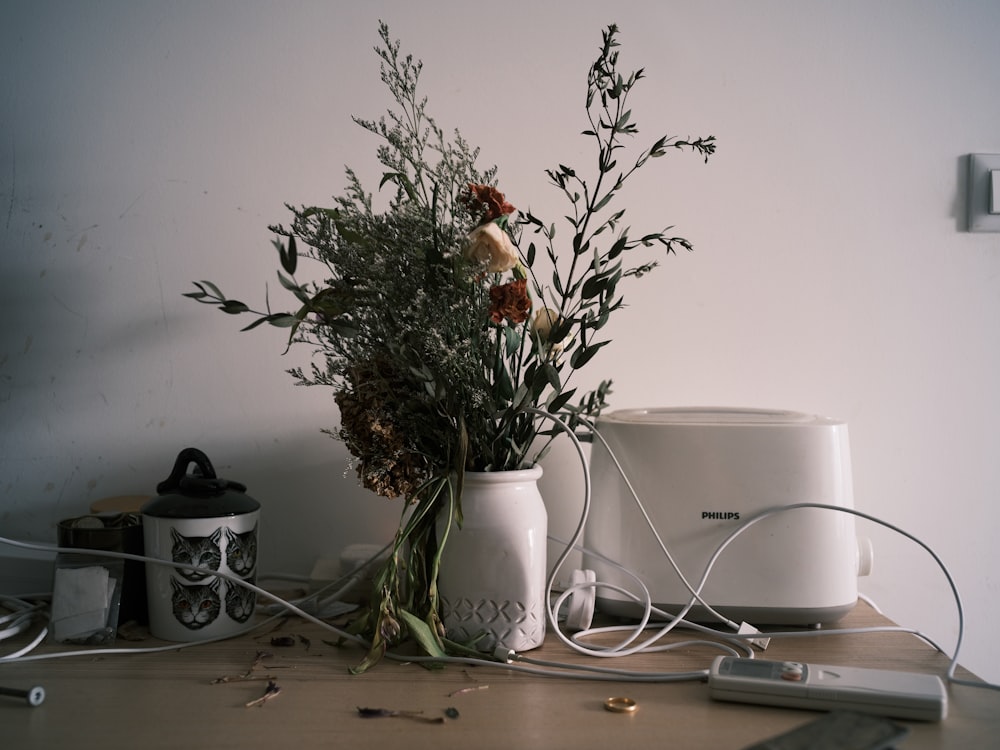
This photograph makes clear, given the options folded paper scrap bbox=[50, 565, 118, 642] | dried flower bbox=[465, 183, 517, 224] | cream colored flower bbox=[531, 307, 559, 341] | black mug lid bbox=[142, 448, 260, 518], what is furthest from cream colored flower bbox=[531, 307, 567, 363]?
folded paper scrap bbox=[50, 565, 118, 642]

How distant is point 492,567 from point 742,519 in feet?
0.84

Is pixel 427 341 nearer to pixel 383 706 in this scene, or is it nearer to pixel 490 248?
pixel 490 248

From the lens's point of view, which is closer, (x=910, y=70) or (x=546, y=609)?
(x=546, y=609)

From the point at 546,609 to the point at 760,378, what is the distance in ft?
→ 1.36

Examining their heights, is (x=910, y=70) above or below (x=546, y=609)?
above

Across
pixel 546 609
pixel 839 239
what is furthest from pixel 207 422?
pixel 839 239

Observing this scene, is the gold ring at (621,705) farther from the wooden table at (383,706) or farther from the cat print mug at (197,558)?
the cat print mug at (197,558)

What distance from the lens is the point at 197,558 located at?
Result: 722mm

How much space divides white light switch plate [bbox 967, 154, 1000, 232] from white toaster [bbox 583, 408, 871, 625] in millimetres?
389

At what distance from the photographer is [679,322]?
968 mm

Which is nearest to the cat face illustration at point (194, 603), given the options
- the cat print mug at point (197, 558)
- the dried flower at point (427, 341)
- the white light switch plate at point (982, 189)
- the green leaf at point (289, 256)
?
the cat print mug at point (197, 558)

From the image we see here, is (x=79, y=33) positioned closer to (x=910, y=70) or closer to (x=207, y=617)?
(x=207, y=617)

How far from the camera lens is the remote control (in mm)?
560

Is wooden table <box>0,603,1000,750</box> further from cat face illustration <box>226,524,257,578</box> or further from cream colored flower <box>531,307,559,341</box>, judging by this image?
cream colored flower <box>531,307,559,341</box>
